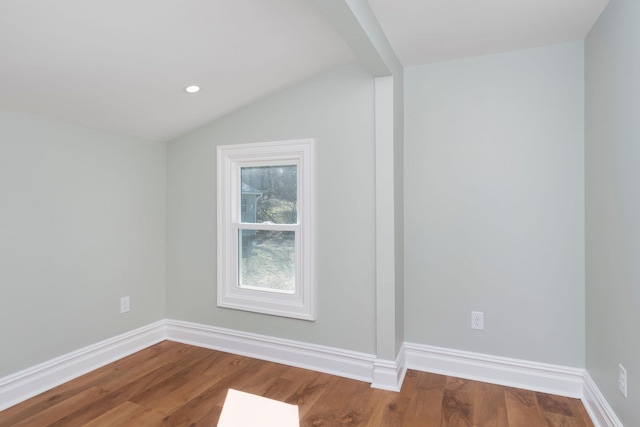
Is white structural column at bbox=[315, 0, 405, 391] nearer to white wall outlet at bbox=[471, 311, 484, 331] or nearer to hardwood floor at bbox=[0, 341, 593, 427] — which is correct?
hardwood floor at bbox=[0, 341, 593, 427]

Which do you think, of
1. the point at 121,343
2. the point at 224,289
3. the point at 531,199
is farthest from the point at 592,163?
the point at 121,343

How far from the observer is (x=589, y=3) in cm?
179

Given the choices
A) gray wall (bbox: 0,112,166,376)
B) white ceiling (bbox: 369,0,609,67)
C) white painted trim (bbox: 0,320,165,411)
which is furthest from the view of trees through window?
white ceiling (bbox: 369,0,609,67)

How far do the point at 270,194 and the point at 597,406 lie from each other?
2.39m

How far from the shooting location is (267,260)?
114 inches

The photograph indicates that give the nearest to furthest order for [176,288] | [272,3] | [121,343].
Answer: [272,3] → [121,343] → [176,288]

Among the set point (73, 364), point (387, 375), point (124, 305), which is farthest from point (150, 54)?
point (387, 375)

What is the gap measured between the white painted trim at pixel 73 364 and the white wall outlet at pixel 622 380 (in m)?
3.15

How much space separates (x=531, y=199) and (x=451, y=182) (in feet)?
1.60

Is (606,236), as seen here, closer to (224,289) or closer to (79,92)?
(224,289)

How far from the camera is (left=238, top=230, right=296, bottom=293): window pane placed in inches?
110

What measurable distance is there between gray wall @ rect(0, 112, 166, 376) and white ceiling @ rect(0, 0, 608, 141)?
213mm

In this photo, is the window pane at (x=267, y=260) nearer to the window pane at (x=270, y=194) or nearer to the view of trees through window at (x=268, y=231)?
the view of trees through window at (x=268, y=231)

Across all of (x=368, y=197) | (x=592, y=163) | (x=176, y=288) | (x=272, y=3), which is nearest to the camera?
(x=272, y=3)
